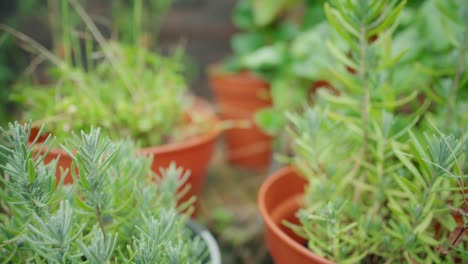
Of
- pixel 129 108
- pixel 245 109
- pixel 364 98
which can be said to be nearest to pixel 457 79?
pixel 364 98

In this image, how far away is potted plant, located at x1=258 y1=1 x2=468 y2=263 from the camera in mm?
413

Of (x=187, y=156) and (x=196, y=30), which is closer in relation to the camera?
(x=187, y=156)

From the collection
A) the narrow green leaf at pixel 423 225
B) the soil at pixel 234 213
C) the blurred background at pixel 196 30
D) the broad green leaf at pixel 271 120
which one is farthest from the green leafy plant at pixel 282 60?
the narrow green leaf at pixel 423 225

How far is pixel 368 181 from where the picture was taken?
0.57 metres

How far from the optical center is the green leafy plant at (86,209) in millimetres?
339

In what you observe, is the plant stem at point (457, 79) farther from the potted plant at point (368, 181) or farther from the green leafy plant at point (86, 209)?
the green leafy plant at point (86, 209)

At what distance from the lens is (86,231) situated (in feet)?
1.48

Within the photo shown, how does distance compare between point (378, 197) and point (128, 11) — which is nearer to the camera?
point (378, 197)

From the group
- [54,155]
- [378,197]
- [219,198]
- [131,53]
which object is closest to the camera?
[378,197]

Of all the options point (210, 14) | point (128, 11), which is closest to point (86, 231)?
point (128, 11)

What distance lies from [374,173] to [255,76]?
0.71 m

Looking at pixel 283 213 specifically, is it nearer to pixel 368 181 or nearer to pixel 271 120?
pixel 368 181

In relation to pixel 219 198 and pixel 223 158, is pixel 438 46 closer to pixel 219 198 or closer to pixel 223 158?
pixel 219 198

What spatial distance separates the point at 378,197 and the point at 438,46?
335mm
